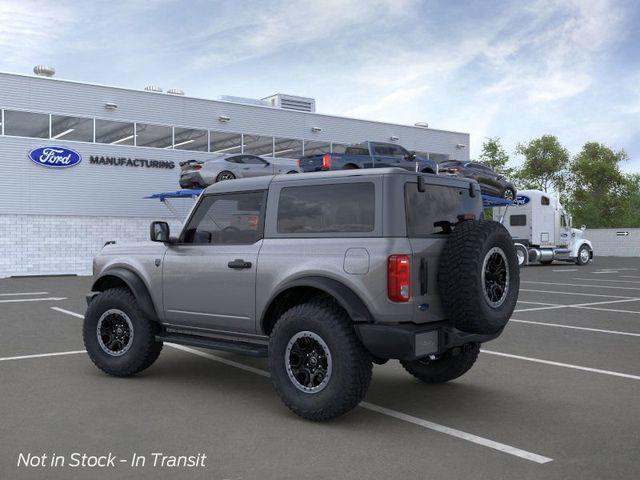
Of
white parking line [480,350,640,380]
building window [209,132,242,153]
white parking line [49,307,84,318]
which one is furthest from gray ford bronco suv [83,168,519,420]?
building window [209,132,242,153]

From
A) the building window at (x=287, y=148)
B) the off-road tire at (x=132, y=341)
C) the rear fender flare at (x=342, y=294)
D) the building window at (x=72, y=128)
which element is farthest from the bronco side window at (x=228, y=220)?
the building window at (x=287, y=148)

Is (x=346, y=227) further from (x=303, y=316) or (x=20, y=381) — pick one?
(x=20, y=381)

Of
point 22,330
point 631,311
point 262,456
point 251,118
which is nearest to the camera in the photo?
point 262,456

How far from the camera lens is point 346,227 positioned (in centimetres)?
529

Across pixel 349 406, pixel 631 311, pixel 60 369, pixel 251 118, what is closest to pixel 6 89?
pixel 251 118

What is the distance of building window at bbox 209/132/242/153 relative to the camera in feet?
100

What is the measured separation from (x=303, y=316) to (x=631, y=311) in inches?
376

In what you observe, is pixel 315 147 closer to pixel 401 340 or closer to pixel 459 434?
pixel 401 340

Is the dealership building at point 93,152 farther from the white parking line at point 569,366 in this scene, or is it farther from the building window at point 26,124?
the white parking line at point 569,366

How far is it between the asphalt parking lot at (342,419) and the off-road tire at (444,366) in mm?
126

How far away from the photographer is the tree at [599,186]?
65.8m

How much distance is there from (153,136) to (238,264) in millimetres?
24462

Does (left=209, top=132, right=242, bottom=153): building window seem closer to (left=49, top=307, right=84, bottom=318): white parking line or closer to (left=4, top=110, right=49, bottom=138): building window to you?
(left=4, top=110, right=49, bottom=138): building window

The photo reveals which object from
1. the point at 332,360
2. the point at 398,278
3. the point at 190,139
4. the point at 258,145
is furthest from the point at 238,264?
the point at 258,145
